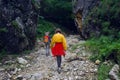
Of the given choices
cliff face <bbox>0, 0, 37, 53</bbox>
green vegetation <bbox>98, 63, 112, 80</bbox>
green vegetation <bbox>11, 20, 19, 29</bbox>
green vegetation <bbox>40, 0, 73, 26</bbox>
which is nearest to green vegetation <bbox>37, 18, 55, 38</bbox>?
green vegetation <bbox>40, 0, 73, 26</bbox>

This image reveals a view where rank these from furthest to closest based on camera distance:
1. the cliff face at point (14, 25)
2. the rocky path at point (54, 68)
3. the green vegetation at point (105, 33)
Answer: the cliff face at point (14, 25) → the green vegetation at point (105, 33) → the rocky path at point (54, 68)

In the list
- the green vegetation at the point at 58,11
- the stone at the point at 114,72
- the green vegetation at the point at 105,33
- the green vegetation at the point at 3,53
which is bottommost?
the stone at the point at 114,72

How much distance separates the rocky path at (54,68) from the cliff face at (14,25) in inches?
46.2

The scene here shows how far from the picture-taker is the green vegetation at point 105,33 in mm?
14562

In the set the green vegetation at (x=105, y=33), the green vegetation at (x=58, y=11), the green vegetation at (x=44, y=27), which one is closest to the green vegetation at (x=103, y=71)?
the green vegetation at (x=105, y=33)

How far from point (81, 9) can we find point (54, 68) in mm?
9108

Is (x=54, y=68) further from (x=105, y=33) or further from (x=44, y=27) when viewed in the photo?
(x=44, y=27)

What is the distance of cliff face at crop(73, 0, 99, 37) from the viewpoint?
20984 millimetres

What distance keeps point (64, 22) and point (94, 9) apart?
880 cm

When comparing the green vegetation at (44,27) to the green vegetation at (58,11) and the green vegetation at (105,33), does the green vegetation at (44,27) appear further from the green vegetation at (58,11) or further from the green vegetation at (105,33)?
the green vegetation at (105,33)

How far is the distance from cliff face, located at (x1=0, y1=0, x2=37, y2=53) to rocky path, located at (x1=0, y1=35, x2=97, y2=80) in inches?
46.2

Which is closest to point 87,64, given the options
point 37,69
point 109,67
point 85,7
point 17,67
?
point 109,67

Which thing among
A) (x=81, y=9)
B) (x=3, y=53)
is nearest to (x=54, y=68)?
(x=3, y=53)

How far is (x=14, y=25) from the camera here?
56.9ft
